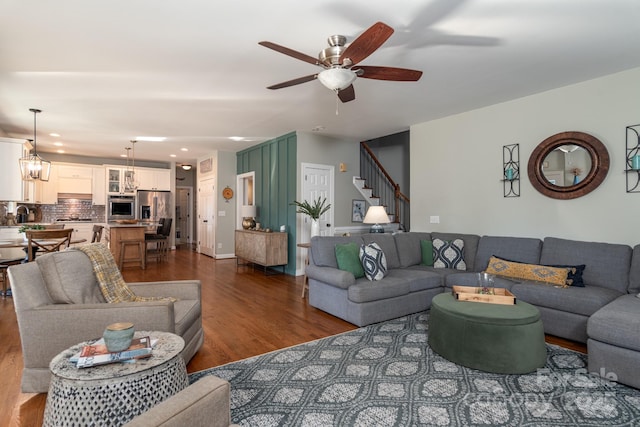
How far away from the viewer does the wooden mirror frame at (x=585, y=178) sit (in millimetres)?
3705

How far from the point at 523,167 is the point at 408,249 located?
1.81 meters

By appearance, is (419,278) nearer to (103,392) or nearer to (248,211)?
(103,392)

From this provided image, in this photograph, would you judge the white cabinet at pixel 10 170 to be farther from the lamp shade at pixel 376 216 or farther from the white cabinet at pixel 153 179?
the lamp shade at pixel 376 216

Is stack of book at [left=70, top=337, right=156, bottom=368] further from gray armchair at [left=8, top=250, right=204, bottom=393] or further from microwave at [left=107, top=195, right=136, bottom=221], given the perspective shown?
microwave at [left=107, top=195, right=136, bottom=221]

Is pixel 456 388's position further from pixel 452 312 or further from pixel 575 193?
pixel 575 193

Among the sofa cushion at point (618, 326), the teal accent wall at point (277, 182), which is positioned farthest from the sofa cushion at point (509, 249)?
the teal accent wall at point (277, 182)

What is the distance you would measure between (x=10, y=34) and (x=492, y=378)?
4607mm

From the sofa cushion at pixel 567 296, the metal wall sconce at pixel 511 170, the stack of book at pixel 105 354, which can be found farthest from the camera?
the metal wall sconce at pixel 511 170

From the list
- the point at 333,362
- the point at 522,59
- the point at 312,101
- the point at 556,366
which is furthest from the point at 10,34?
the point at 556,366

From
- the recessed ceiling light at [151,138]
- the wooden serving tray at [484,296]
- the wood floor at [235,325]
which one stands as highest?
the recessed ceiling light at [151,138]

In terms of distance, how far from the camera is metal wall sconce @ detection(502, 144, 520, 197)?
14.5 feet

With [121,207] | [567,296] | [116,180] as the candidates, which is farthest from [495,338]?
[116,180]

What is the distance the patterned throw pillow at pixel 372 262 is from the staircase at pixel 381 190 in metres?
3.47

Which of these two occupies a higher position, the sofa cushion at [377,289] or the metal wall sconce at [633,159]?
the metal wall sconce at [633,159]
